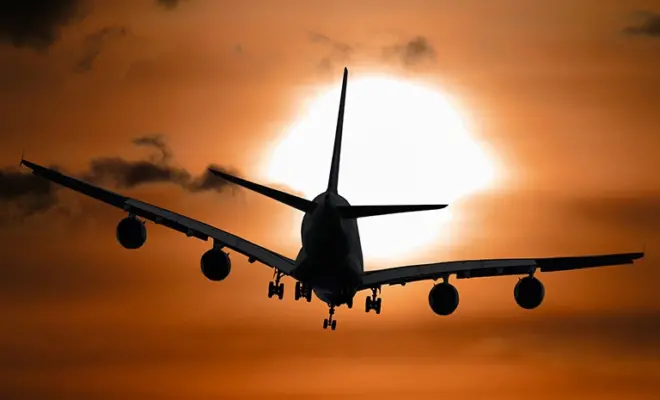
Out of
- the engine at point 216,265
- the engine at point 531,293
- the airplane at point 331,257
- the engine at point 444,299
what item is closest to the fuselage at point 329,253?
the airplane at point 331,257

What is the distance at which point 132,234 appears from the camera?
10800cm

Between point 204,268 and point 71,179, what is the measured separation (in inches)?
372

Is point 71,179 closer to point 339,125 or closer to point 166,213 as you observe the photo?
point 166,213

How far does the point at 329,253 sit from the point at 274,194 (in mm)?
5062

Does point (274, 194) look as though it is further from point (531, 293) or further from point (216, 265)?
point (531, 293)

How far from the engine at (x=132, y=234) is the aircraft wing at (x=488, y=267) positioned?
1323 cm

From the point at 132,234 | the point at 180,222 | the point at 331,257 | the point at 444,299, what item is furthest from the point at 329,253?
the point at 444,299

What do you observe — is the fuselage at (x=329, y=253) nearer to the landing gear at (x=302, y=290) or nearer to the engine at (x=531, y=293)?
the landing gear at (x=302, y=290)

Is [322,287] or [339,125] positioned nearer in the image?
[322,287]

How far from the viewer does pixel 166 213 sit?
357 ft

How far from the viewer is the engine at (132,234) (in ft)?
354

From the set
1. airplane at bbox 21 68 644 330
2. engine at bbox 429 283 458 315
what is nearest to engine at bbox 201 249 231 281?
airplane at bbox 21 68 644 330

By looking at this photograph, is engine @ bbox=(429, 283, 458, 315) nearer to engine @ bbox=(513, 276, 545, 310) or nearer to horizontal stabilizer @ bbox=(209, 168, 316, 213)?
engine @ bbox=(513, 276, 545, 310)

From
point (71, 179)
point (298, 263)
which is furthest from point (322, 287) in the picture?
point (71, 179)
